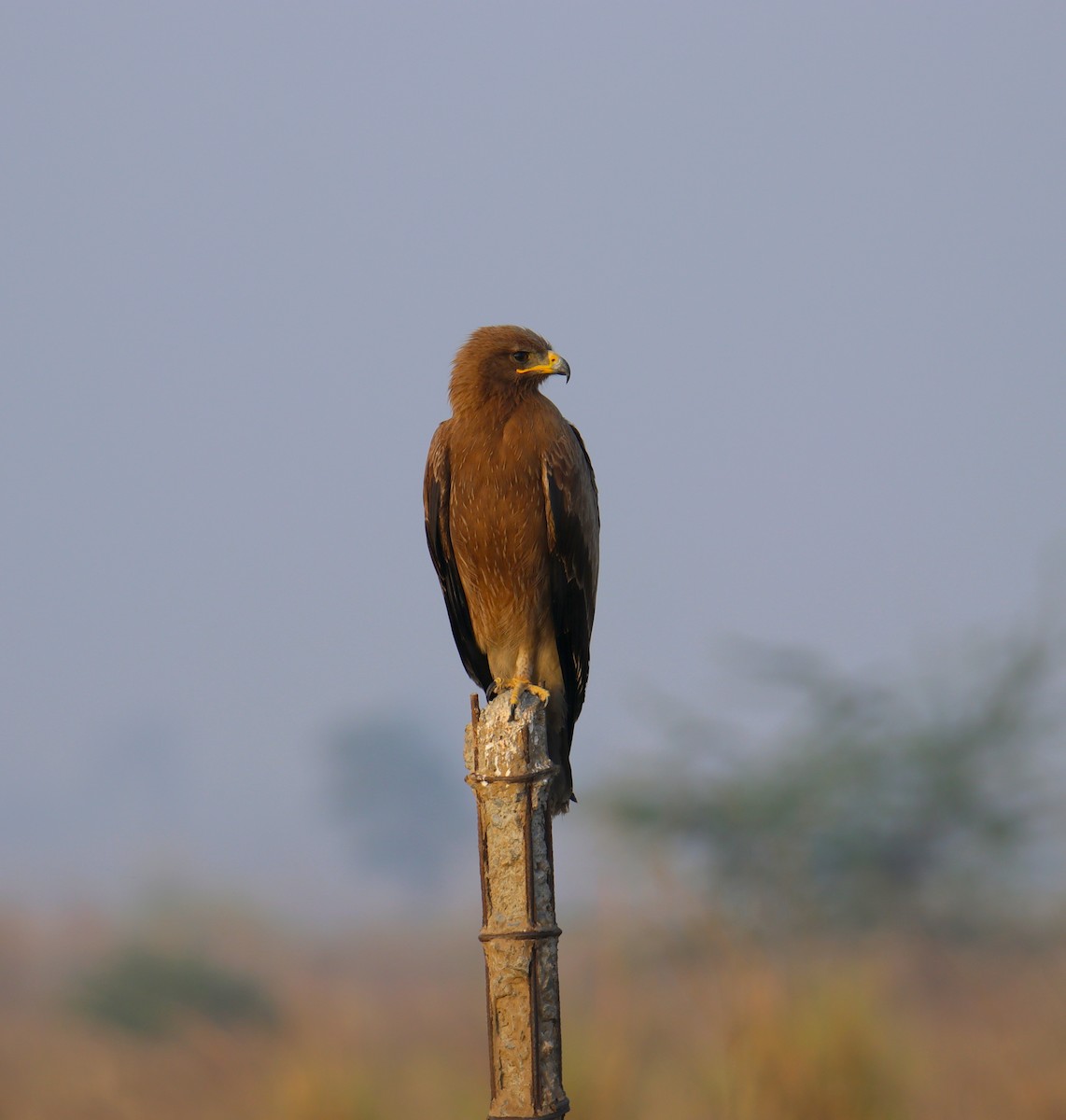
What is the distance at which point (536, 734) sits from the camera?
17.9 ft

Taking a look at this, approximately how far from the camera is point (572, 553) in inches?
240

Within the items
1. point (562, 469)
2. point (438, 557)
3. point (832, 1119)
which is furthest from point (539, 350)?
point (832, 1119)

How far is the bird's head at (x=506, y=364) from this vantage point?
6047mm

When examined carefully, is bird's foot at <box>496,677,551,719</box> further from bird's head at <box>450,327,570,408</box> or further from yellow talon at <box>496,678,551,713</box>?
bird's head at <box>450,327,570,408</box>

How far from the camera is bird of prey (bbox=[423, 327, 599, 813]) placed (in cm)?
592

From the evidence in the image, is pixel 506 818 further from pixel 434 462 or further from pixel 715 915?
pixel 715 915

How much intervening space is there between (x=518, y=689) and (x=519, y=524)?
73 cm

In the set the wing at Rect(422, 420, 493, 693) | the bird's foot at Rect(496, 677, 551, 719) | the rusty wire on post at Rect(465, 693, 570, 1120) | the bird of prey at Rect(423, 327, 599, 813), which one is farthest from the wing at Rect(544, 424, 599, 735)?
the rusty wire on post at Rect(465, 693, 570, 1120)

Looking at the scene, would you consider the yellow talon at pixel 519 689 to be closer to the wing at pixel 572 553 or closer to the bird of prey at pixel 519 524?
the bird of prey at pixel 519 524

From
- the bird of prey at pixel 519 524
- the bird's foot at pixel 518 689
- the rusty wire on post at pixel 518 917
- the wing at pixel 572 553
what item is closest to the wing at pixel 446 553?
the bird of prey at pixel 519 524

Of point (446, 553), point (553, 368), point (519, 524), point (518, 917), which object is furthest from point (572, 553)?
point (518, 917)

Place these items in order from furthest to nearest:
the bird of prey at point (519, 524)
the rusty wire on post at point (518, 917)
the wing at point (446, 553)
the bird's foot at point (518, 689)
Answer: the wing at point (446, 553) < the bird of prey at point (519, 524) < the bird's foot at point (518, 689) < the rusty wire on post at point (518, 917)

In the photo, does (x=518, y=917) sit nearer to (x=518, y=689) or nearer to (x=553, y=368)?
(x=518, y=689)

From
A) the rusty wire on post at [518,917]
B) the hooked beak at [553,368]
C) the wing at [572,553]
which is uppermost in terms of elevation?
the hooked beak at [553,368]
